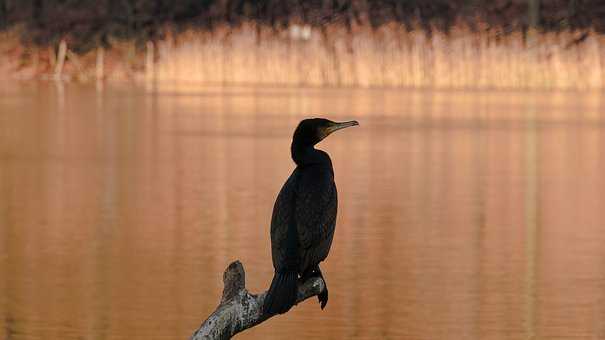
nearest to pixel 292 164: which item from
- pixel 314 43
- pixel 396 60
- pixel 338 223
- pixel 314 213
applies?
pixel 338 223

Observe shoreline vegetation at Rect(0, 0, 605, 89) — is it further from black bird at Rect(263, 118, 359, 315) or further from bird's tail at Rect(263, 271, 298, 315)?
bird's tail at Rect(263, 271, 298, 315)

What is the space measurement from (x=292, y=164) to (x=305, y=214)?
1191 centimetres

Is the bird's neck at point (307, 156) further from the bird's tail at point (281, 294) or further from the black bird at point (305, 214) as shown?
the bird's tail at point (281, 294)

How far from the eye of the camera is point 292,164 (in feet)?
61.7

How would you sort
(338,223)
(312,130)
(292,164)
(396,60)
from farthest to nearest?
1. (396,60)
2. (292,164)
3. (338,223)
4. (312,130)

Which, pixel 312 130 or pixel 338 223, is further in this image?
pixel 338 223

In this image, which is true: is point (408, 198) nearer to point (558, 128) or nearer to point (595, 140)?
point (595, 140)

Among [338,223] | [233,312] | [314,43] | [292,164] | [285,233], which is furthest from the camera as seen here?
[314,43]

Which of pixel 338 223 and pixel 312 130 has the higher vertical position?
pixel 312 130

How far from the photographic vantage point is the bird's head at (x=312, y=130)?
276 inches

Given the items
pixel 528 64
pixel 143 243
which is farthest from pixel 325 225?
pixel 528 64

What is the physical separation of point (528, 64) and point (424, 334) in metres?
23.1

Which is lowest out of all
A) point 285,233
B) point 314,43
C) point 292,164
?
point 285,233

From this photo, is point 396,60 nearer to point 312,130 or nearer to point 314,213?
point 312,130
